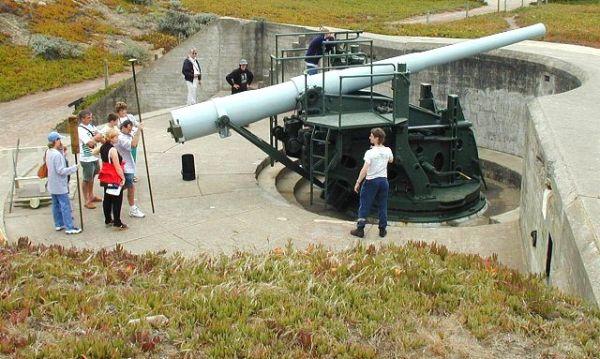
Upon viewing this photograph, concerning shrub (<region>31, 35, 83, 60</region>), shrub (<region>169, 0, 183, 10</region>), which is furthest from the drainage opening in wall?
shrub (<region>169, 0, 183, 10</region>)

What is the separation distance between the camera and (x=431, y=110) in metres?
A: 11.8

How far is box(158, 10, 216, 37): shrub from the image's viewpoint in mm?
31688

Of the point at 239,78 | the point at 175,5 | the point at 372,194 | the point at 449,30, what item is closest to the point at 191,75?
the point at 239,78

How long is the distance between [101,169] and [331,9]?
25.7 m

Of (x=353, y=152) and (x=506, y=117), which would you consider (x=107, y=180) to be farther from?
(x=506, y=117)

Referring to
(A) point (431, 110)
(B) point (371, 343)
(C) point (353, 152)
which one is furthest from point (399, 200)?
(B) point (371, 343)

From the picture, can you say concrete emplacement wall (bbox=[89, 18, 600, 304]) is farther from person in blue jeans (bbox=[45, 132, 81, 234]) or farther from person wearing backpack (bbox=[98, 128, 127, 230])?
person in blue jeans (bbox=[45, 132, 81, 234])

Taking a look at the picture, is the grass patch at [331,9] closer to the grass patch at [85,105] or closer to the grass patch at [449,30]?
the grass patch at [449,30]

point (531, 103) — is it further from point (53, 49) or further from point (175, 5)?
point (175, 5)

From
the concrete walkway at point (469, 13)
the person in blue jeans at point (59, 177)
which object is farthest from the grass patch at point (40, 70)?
the person in blue jeans at point (59, 177)

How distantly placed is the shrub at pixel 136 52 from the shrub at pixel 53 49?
1721mm

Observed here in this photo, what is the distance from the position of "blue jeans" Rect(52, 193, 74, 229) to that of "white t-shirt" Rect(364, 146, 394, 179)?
3.33 metres

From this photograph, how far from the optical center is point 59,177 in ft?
28.2

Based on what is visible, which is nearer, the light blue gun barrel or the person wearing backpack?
the person wearing backpack
